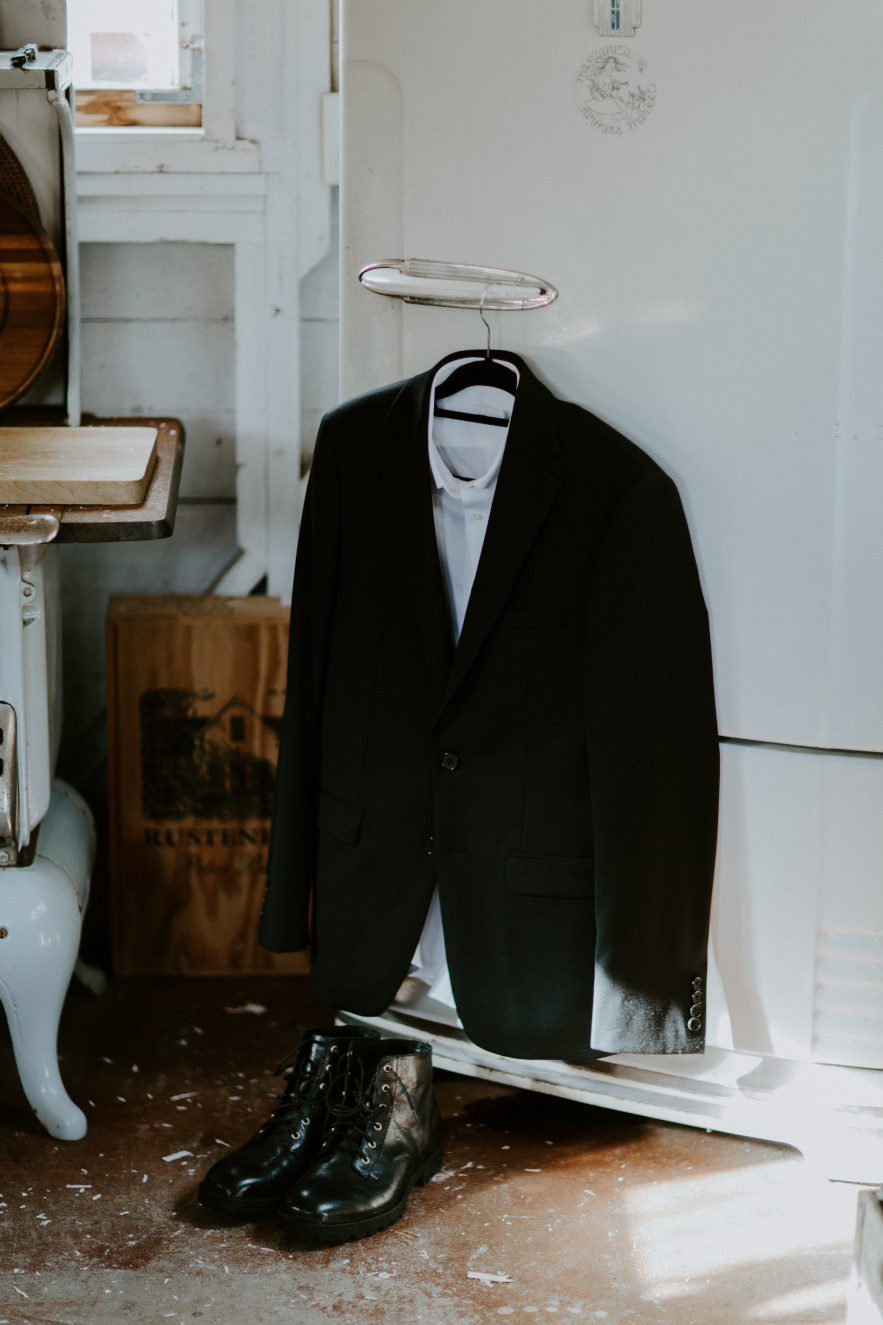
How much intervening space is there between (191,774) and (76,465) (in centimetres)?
68

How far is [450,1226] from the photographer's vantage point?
1496 millimetres

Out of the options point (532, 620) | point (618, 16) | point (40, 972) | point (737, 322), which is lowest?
point (40, 972)

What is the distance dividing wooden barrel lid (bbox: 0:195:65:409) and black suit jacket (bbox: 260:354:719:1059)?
2.01 feet

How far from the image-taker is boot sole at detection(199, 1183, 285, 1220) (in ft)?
4.89

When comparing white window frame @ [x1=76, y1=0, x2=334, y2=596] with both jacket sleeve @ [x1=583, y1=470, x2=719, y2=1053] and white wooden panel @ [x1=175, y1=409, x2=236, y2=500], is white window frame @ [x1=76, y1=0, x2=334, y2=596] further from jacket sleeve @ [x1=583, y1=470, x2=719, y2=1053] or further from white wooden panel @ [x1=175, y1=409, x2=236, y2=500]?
jacket sleeve @ [x1=583, y1=470, x2=719, y2=1053]

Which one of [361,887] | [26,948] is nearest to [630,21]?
[361,887]

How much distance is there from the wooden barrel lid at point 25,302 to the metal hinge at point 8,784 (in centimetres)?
61

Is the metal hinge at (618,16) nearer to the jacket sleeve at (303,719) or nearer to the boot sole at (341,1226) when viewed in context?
the jacket sleeve at (303,719)

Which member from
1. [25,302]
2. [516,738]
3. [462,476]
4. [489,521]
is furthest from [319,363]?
[516,738]

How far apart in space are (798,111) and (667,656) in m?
0.62

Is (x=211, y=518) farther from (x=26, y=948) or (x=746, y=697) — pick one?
(x=746, y=697)

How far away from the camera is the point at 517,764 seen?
1.53 metres

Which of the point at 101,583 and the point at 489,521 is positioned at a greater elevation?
the point at 489,521

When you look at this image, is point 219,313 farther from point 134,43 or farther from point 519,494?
point 519,494
